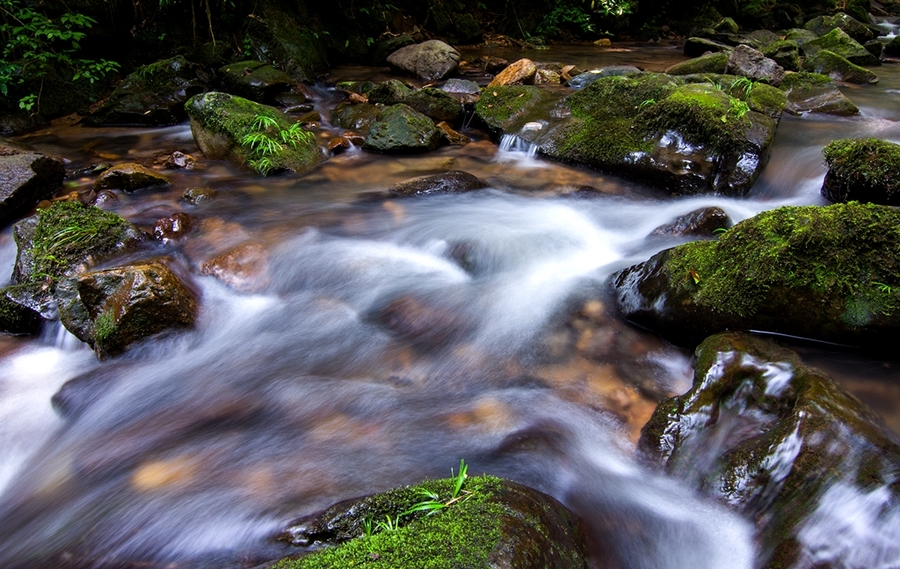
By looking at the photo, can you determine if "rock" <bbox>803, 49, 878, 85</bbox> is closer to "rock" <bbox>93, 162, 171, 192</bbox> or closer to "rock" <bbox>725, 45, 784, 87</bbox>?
"rock" <bbox>725, 45, 784, 87</bbox>

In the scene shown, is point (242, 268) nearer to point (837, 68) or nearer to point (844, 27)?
point (837, 68)

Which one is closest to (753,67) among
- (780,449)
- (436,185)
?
(436,185)

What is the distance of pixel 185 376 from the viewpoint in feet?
11.8

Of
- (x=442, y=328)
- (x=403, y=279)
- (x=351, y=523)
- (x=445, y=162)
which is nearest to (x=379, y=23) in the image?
(x=445, y=162)

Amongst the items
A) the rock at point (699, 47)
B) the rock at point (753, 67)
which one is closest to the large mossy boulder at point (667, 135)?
the rock at point (753, 67)

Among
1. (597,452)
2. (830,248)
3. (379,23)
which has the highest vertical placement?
(379,23)

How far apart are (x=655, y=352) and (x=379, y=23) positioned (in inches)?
417

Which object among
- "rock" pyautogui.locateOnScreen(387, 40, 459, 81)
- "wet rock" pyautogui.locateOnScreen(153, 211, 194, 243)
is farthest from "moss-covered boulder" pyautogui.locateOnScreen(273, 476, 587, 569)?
"rock" pyautogui.locateOnScreen(387, 40, 459, 81)

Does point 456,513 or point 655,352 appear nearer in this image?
point 456,513

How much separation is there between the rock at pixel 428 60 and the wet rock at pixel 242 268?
6.67 m

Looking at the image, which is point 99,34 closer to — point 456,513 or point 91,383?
point 91,383

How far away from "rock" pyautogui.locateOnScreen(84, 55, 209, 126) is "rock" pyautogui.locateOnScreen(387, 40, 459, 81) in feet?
12.0

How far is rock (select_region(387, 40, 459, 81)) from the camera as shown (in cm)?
1029

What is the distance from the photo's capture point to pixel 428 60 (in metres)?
10.4
